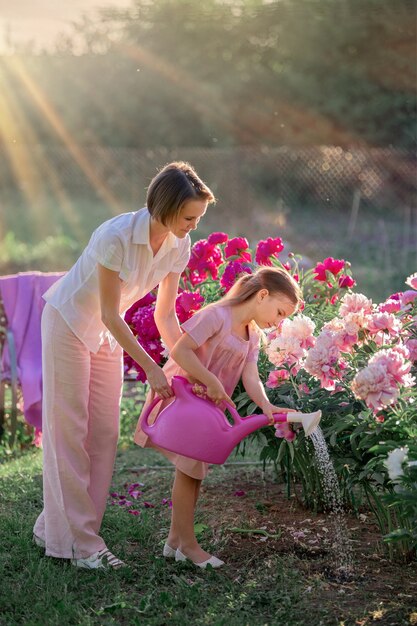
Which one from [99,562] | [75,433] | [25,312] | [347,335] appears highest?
[347,335]

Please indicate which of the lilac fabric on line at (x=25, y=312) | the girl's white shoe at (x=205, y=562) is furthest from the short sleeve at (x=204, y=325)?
the lilac fabric on line at (x=25, y=312)

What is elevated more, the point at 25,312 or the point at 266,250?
the point at 266,250

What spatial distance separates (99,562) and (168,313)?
2.71 feet

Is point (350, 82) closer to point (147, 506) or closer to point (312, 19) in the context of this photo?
point (312, 19)

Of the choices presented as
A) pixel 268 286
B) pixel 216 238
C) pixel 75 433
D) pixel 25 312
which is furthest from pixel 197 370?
pixel 25 312

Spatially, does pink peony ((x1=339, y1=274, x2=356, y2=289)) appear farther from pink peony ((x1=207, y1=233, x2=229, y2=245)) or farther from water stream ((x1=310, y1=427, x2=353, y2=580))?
water stream ((x1=310, y1=427, x2=353, y2=580))

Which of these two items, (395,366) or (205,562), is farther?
(205,562)

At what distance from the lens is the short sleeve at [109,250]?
276cm

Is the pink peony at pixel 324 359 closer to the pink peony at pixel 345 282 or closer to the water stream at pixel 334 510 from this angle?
the water stream at pixel 334 510

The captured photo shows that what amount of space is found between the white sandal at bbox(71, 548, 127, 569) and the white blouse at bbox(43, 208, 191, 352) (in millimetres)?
663

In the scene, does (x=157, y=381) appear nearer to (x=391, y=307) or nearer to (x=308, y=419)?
(x=308, y=419)

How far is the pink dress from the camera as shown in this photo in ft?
9.56

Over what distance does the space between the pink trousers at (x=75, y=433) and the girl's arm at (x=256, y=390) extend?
16.7 inches

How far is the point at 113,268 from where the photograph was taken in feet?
9.08
